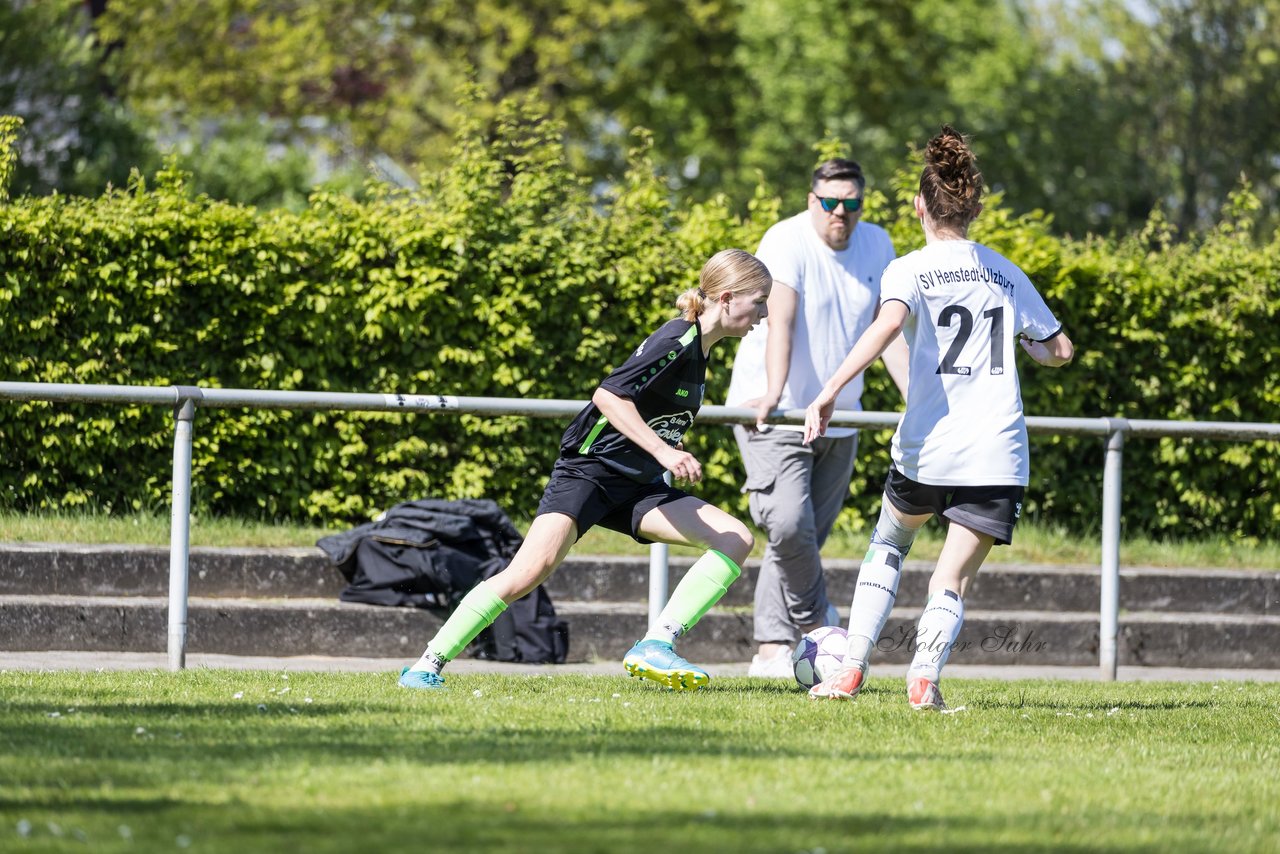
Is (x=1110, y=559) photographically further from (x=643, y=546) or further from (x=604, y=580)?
(x=643, y=546)

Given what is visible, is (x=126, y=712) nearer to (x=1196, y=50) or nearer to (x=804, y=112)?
(x=1196, y=50)

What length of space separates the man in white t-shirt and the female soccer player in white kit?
131 centimetres

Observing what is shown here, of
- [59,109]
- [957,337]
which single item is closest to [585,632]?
[957,337]

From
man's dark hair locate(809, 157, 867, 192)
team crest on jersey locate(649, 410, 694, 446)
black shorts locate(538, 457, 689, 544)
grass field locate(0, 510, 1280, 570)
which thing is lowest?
grass field locate(0, 510, 1280, 570)

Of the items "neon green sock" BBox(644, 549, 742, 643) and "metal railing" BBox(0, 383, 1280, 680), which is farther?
"metal railing" BBox(0, 383, 1280, 680)

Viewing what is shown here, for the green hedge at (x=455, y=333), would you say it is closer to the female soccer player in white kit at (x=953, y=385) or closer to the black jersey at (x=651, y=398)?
the black jersey at (x=651, y=398)

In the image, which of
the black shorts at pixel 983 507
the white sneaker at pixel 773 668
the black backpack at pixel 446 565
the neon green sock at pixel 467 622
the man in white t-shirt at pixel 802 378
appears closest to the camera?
the black shorts at pixel 983 507

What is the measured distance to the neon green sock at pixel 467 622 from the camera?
5.83 metres

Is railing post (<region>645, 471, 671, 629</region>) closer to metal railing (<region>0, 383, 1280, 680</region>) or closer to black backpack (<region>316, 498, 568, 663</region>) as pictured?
metal railing (<region>0, 383, 1280, 680</region>)

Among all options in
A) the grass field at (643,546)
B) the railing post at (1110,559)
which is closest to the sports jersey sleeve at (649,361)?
the railing post at (1110,559)

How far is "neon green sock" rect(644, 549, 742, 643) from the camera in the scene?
19.4 feet

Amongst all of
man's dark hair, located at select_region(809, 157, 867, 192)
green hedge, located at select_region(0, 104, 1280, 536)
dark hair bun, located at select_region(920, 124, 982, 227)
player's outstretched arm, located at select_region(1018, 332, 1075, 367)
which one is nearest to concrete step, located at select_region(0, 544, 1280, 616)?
green hedge, located at select_region(0, 104, 1280, 536)

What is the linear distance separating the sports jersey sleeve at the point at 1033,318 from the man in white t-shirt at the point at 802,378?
138 centimetres

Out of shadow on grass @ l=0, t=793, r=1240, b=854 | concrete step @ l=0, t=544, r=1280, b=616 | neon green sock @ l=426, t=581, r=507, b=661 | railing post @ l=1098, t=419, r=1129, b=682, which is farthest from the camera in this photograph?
concrete step @ l=0, t=544, r=1280, b=616
